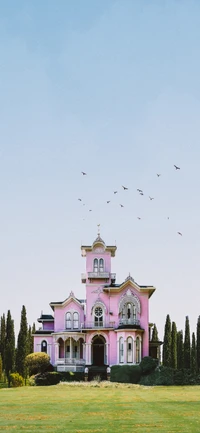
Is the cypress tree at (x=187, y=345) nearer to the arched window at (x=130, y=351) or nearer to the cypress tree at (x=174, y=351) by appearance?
the cypress tree at (x=174, y=351)

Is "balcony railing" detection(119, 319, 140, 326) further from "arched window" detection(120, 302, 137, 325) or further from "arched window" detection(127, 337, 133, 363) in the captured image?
"arched window" detection(127, 337, 133, 363)

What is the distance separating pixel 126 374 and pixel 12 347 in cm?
2261

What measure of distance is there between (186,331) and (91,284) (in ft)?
74.6

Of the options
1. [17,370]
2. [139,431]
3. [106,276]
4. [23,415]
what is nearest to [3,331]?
Result: [17,370]

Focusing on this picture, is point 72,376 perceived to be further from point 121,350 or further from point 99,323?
point 99,323

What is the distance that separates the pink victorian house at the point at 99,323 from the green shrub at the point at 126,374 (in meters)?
4.00

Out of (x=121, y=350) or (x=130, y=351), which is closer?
(x=130, y=351)

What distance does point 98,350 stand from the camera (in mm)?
68938

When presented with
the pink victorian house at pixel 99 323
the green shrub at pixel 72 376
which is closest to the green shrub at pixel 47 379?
the green shrub at pixel 72 376

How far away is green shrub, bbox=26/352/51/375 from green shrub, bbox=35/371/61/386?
14.5 feet

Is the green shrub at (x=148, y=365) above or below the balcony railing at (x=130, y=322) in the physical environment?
below

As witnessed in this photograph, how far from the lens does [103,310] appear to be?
222 ft

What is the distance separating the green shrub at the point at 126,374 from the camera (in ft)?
195

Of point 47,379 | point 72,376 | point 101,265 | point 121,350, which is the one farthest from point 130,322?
point 47,379
